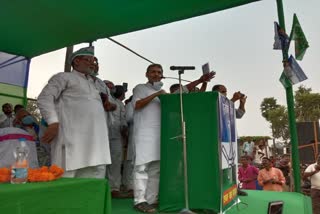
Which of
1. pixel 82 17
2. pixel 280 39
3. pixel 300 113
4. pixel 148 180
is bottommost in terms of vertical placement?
pixel 148 180

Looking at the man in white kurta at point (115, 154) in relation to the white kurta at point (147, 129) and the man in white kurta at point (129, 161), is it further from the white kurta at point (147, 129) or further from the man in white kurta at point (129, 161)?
the white kurta at point (147, 129)

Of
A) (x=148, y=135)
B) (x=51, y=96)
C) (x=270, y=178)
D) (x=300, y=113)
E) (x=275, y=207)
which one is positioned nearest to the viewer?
(x=51, y=96)

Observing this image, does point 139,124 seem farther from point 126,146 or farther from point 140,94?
point 126,146

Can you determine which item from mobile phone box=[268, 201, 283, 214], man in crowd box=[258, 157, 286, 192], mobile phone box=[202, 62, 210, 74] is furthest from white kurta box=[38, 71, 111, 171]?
man in crowd box=[258, 157, 286, 192]

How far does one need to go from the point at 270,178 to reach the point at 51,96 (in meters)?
5.06

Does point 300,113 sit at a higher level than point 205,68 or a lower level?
higher

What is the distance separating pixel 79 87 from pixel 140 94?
0.70m

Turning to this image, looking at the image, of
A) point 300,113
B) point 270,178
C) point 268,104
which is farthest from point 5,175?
point 268,104

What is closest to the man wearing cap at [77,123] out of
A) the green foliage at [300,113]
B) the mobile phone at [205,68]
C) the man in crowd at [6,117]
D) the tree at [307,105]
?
the mobile phone at [205,68]

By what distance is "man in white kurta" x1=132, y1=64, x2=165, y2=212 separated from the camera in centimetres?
312

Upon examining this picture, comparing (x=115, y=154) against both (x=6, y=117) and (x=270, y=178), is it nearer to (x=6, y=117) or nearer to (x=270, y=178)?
(x=6, y=117)

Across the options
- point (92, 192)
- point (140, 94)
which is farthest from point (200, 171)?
point (92, 192)

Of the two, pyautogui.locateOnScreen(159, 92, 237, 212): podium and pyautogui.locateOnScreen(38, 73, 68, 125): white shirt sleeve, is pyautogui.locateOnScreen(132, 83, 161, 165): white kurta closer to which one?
pyautogui.locateOnScreen(159, 92, 237, 212): podium

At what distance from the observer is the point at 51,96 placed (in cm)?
261
